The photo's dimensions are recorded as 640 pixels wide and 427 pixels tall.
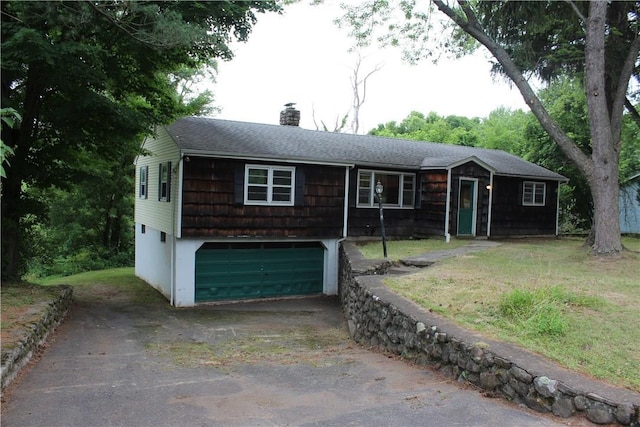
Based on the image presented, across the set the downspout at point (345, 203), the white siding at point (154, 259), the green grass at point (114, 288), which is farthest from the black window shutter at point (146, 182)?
the downspout at point (345, 203)

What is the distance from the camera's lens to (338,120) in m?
44.7

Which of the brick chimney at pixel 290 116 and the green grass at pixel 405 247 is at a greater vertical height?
the brick chimney at pixel 290 116

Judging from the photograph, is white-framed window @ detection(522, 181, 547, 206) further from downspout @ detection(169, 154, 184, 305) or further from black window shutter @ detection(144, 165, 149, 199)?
black window shutter @ detection(144, 165, 149, 199)

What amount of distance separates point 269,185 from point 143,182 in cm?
710

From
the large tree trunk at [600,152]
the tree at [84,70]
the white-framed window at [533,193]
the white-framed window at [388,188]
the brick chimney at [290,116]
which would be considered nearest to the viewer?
the tree at [84,70]

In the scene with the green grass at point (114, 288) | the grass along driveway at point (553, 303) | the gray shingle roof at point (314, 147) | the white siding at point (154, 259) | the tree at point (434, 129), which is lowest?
the green grass at point (114, 288)

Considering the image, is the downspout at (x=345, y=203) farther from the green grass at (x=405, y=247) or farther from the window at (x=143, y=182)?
the window at (x=143, y=182)

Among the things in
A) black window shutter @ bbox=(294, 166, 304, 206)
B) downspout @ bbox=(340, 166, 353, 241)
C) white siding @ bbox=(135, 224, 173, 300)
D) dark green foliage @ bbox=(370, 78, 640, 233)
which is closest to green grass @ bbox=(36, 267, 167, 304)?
white siding @ bbox=(135, 224, 173, 300)

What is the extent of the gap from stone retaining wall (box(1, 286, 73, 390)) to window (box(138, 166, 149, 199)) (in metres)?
7.49

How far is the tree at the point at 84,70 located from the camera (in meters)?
9.49

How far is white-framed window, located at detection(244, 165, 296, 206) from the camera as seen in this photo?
49.9 feet

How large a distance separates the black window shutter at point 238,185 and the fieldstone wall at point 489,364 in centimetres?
683

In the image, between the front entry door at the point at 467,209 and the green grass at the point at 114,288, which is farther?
the front entry door at the point at 467,209

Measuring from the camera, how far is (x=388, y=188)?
59.2 feet
